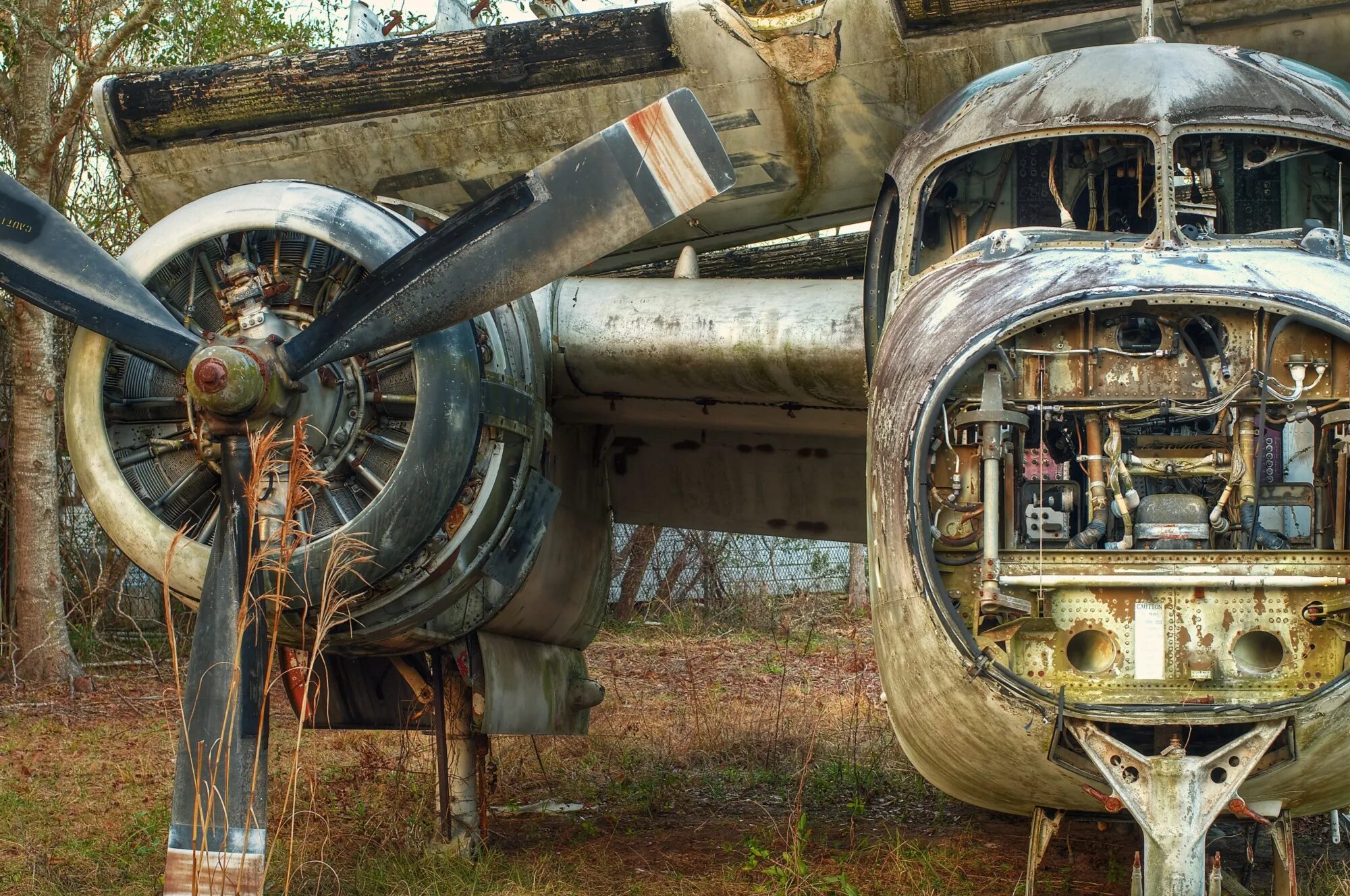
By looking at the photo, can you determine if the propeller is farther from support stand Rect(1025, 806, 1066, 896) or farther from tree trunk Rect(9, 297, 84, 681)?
tree trunk Rect(9, 297, 84, 681)

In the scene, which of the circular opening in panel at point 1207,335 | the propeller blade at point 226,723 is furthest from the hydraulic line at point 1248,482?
the propeller blade at point 226,723

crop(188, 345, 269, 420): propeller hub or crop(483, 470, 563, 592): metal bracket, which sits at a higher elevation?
crop(188, 345, 269, 420): propeller hub

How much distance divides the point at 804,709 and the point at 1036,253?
805cm

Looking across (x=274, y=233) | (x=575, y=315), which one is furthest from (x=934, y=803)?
(x=274, y=233)

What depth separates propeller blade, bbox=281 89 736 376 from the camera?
6160mm

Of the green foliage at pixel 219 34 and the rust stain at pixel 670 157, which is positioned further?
the green foliage at pixel 219 34

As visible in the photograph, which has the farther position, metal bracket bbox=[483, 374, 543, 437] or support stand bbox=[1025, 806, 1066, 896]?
metal bracket bbox=[483, 374, 543, 437]

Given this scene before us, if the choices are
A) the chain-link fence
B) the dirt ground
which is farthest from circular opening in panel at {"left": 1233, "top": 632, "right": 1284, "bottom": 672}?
the chain-link fence

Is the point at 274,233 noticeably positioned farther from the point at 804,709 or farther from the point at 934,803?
the point at 804,709

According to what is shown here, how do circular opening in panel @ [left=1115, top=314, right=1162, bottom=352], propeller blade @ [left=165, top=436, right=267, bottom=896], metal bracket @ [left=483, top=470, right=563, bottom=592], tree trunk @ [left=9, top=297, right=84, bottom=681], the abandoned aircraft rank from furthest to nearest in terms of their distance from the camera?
tree trunk @ [left=9, top=297, right=84, bottom=681] → metal bracket @ [left=483, top=470, right=563, bottom=592] → propeller blade @ [left=165, top=436, right=267, bottom=896] → circular opening in panel @ [left=1115, top=314, right=1162, bottom=352] → the abandoned aircraft

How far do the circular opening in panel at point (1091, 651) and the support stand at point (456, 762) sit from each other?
11.7 ft

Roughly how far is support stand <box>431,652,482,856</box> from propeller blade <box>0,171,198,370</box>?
2.08 m

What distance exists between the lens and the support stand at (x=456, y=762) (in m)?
7.38

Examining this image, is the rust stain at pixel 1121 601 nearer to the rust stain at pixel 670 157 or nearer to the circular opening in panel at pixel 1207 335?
the circular opening in panel at pixel 1207 335
